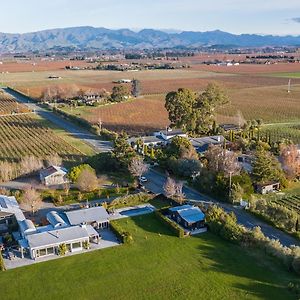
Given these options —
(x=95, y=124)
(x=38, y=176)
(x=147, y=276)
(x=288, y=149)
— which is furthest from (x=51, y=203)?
(x=95, y=124)

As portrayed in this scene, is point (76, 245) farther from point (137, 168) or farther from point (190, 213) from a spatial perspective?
point (137, 168)

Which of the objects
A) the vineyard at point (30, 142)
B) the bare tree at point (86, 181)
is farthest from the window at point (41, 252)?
the vineyard at point (30, 142)

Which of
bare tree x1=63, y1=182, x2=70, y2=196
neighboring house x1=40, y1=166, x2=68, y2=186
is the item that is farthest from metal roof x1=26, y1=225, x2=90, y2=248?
neighboring house x1=40, y1=166, x2=68, y2=186

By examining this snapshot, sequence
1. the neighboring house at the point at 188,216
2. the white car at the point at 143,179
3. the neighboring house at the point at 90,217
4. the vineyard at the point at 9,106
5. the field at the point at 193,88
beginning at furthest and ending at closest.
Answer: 1. the vineyard at the point at 9,106
2. the field at the point at 193,88
3. the white car at the point at 143,179
4. the neighboring house at the point at 188,216
5. the neighboring house at the point at 90,217

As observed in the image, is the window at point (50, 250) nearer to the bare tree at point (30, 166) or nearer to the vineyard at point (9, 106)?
the bare tree at point (30, 166)

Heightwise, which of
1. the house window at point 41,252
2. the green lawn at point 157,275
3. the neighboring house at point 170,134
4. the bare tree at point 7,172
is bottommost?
the green lawn at point 157,275

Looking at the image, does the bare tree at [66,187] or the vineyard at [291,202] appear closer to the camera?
the vineyard at [291,202]

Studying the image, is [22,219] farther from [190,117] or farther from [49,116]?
[49,116]

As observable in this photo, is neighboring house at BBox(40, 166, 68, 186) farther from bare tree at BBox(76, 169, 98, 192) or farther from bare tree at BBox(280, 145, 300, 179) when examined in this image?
bare tree at BBox(280, 145, 300, 179)
